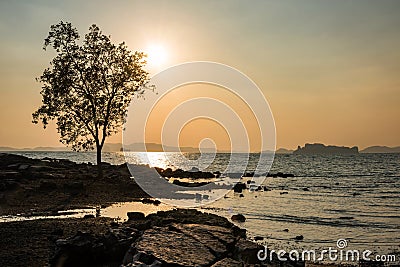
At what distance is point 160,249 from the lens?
35.7 ft

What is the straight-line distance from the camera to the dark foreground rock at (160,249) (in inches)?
414

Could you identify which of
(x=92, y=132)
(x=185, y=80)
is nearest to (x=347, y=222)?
(x=185, y=80)

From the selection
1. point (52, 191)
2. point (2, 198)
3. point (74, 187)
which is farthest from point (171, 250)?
point (74, 187)

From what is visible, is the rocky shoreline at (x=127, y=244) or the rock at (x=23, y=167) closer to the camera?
the rocky shoreline at (x=127, y=244)

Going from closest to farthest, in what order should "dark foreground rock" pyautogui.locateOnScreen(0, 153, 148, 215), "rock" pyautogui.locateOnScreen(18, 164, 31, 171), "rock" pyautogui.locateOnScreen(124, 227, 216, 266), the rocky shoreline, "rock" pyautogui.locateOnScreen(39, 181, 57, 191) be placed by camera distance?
1. "rock" pyautogui.locateOnScreen(124, 227, 216, 266)
2. the rocky shoreline
3. "dark foreground rock" pyautogui.locateOnScreen(0, 153, 148, 215)
4. "rock" pyautogui.locateOnScreen(39, 181, 57, 191)
5. "rock" pyautogui.locateOnScreen(18, 164, 31, 171)

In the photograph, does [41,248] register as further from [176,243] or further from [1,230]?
[176,243]

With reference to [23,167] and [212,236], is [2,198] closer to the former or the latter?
[23,167]

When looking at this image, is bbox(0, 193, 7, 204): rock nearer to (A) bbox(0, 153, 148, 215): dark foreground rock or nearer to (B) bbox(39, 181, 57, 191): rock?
(A) bbox(0, 153, 148, 215): dark foreground rock

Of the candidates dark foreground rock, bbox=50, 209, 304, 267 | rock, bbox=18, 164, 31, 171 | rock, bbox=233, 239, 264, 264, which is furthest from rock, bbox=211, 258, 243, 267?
rock, bbox=18, 164, 31, 171

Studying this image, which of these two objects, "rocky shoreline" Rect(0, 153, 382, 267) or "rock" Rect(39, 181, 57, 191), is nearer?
"rocky shoreline" Rect(0, 153, 382, 267)

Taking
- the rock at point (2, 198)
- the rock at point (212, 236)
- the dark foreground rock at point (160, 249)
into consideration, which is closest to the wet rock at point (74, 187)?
the rock at point (2, 198)

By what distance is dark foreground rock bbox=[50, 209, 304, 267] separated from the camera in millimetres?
10508

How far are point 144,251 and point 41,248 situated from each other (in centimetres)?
474

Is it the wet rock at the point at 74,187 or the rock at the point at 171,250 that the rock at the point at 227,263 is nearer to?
the rock at the point at 171,250
